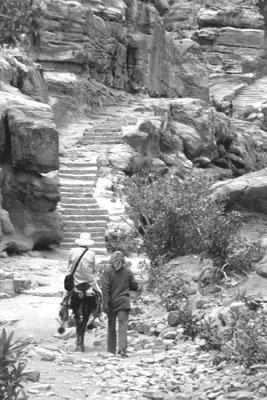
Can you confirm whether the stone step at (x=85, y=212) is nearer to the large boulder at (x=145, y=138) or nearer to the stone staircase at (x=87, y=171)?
the stone staircase at (x=87, y=171)

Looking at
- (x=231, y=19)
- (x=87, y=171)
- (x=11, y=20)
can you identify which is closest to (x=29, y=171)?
(x=87, y=171)

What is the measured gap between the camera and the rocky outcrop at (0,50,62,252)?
62.1 feet

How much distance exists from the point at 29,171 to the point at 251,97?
29.0 metres

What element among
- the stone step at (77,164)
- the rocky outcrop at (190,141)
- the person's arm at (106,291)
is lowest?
the rocky outcrop at (190,141)

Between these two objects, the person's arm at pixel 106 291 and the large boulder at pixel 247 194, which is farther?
the large boulder at pixel 247 194

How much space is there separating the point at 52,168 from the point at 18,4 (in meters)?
11.9

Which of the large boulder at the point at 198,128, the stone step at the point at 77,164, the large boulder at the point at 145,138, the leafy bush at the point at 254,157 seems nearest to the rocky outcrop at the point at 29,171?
the stone step at the point at 77,164

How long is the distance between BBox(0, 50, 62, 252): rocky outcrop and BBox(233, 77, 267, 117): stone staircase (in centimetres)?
2319

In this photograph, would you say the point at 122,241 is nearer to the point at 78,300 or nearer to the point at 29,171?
the point at 29,171

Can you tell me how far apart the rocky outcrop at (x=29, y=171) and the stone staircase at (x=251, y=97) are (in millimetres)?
23194

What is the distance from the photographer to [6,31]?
6965 mm

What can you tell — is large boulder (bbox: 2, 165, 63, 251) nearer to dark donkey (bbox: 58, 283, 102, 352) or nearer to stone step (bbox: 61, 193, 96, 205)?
stone step (bbox: 61, 193, 96, 205)

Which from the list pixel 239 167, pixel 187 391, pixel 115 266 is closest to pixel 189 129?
pixel 239 167

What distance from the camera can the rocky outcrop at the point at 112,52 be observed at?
31.3 metres
